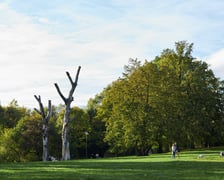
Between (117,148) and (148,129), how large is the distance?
10.8 metres

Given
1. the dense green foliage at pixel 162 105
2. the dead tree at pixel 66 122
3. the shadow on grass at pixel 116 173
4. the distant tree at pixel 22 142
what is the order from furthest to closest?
the distant tree at pixel 22 142, the dense green foliage at pixel 162 105, the dead tree at pixel 66 122, the shadow on grass at pixel 116 173

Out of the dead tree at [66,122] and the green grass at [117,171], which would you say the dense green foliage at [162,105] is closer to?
the dead tree at [66,122]

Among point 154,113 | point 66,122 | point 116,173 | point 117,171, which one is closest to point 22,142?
point 154,113

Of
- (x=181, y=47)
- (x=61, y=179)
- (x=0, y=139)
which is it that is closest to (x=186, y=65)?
(x=181, y=47)

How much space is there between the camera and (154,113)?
6462 cm

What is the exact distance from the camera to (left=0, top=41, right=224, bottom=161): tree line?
64.9m

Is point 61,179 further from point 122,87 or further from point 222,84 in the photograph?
point 222,84

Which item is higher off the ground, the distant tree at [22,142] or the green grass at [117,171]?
the distant tree at [22,142]

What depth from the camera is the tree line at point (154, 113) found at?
2554 inches

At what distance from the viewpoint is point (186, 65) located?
74750mm

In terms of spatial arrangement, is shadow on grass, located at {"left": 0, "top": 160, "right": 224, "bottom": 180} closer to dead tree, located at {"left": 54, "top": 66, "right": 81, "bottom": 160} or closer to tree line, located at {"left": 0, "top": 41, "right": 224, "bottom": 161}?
dead tree, located at {"left": 54, "top": 66, "right": 81, "bottom": 160}

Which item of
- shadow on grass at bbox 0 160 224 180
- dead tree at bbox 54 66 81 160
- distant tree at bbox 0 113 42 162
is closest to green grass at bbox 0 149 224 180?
shadow on grass at bbox 0 160 224 180

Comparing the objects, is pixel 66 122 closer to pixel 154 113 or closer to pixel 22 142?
pixel 154 113

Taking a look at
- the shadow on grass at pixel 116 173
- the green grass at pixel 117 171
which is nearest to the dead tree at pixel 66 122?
the green grass at pixel 117 171
